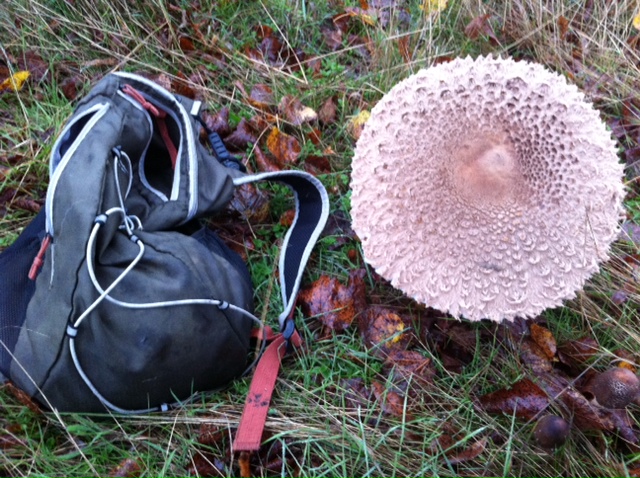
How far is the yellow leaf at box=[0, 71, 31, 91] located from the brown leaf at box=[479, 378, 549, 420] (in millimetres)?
2557

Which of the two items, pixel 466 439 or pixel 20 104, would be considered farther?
pixel 20 104

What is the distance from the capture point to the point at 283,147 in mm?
2529

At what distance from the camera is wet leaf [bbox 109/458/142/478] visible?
1.72m

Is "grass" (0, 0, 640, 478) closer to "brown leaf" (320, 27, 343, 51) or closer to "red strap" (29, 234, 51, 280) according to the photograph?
"brown leaf" (320, 27, 343, 51)

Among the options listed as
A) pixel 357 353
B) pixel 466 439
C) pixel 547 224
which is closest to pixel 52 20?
pixel 357 353

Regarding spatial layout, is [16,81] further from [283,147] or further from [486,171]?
[486,171]

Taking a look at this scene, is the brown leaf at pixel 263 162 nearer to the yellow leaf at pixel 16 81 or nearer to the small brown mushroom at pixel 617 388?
the yellow leaf at pixel 16 81

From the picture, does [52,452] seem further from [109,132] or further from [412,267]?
[412,267]

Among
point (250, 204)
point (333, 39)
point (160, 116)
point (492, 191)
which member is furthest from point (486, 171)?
point (333, 39)

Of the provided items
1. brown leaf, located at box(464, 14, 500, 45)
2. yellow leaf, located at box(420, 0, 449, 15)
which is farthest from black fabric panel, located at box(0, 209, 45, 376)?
brown leaf, located at box(464, 14, 500, 45)

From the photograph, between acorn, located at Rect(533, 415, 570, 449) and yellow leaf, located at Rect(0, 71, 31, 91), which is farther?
yellow leaf, located at Rect(0, 71, 31, 91)

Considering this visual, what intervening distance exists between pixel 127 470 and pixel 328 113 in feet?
5.90

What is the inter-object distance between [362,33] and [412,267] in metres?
1.74

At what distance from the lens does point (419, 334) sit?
208 centimetres
